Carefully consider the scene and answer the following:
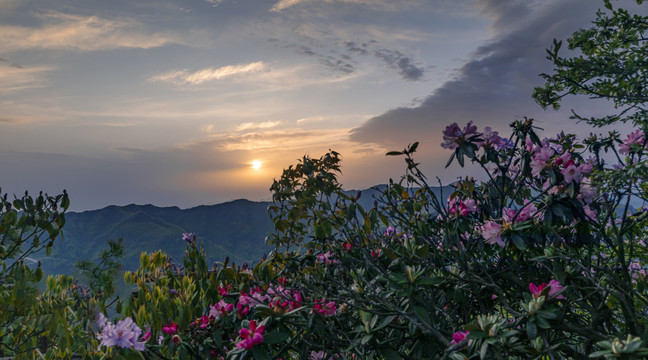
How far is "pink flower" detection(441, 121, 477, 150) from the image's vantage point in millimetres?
2424

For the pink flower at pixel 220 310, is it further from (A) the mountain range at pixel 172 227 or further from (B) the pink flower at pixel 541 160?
(A) the mountain range at pixel 172 227

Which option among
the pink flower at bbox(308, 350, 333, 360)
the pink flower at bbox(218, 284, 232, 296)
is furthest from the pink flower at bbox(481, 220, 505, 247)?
the pink flower at bbox(218, 284, 232, 296)

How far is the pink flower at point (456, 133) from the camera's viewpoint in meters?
2.42

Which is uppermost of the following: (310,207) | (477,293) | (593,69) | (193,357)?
(593,69)

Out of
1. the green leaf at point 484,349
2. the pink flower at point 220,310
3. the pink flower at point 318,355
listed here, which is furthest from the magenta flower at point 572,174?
the pink flower at point 220,310

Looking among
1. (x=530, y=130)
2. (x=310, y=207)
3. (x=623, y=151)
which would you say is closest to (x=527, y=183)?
(x=530, y=130)

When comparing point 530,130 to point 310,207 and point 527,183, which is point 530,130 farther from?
point 310,207

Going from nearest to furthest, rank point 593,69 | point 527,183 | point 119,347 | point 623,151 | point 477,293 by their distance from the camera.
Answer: point 119,347
point 477,293
point 527,183
point 623,151
point 593,69

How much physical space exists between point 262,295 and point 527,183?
2.14m

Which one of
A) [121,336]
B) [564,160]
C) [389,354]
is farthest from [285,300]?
[564,160]

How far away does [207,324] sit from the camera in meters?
2.79

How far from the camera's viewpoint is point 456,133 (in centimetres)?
243

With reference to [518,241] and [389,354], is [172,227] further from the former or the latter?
[518,241]

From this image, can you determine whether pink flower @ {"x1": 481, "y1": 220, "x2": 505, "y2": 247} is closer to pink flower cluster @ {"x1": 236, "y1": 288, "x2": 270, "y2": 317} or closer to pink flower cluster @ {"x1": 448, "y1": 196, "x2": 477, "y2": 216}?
pink flower cluster @ {"x1": 448, "y1": 196, "x2": 477, "y2": 216}
